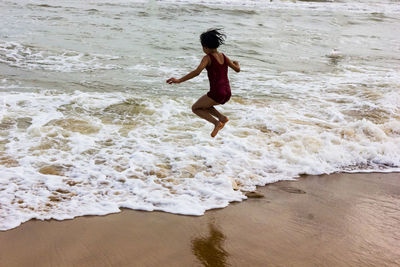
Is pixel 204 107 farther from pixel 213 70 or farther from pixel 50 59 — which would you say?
pixel 50 59

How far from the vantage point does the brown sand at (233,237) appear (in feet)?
11.3

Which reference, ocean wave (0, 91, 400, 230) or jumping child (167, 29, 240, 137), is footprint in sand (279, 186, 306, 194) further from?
jumping child (167, 29, 240, 137)

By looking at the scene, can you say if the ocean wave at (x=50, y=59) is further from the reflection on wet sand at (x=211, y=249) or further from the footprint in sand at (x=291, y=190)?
the reflection on wet sand at (x=211, y=249)

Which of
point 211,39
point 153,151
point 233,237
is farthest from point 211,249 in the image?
point 153,151

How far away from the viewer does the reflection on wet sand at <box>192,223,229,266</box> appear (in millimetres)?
3436

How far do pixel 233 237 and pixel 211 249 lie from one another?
29 cm

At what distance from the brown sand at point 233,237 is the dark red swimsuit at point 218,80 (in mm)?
1301

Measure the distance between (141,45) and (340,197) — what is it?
987cm

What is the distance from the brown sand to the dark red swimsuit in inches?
51.2

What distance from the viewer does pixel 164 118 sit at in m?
7.24

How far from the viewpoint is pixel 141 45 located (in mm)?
13109

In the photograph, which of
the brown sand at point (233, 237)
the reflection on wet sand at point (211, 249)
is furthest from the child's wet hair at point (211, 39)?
the reflection on wet sand at point (211, 249)

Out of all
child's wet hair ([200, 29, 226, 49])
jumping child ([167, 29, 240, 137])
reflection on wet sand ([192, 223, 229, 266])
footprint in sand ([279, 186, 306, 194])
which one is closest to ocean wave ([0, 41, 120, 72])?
jumping child ([167, 29, 240, 137])

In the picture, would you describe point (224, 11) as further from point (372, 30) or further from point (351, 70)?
point (351, 70)
